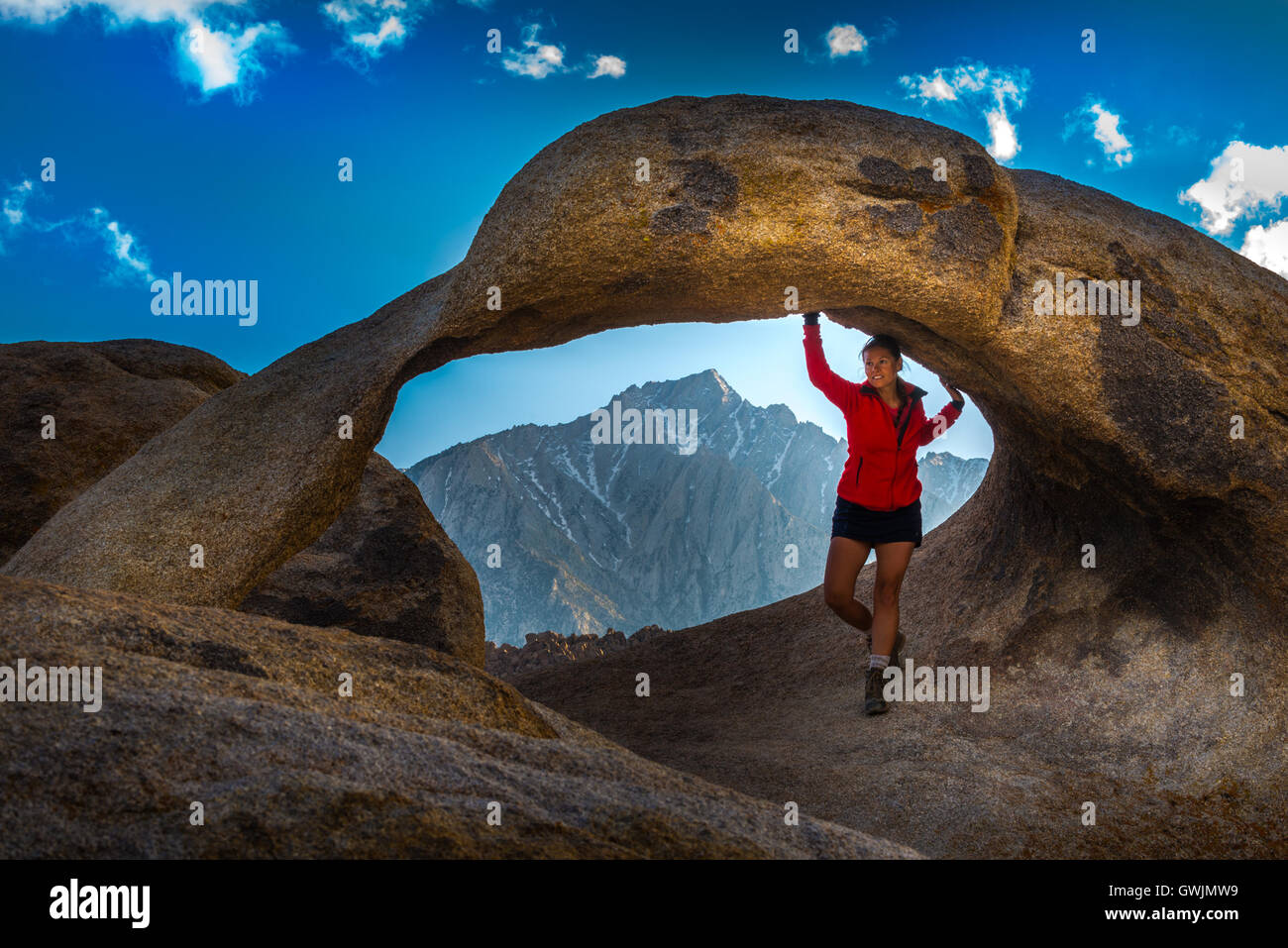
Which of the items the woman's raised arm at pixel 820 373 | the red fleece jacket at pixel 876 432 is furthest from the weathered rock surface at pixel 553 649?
the woman's raised arm at pixel 820 373

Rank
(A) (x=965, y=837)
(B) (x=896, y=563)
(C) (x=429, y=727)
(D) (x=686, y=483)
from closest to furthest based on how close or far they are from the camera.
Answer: (C) (x=429, y=727) < (A) (x=965, y=837) < (B) (x=896, y=563) < (D) (x=686, y=483)

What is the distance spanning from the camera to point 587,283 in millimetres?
6969

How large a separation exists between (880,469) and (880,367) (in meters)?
0.86

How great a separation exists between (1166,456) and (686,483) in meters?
146

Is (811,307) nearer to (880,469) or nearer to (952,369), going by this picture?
(880,469)

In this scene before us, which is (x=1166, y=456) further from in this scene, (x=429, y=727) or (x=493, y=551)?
(x=493, y=551)

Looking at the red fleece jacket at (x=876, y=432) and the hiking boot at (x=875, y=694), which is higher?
the red fleece jacket at (x=876, y=432)

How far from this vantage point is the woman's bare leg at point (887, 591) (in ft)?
24.4

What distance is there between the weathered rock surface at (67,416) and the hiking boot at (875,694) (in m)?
8.32

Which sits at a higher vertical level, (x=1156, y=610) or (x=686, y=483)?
(x=686, y=483)

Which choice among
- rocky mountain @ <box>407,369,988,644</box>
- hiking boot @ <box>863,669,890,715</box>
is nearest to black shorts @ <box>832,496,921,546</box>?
hiking boot @ <box>863,669,890,715</box>

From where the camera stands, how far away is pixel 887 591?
752 centimetres

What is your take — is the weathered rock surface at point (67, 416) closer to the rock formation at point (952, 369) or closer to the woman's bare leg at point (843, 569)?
the rock formation at point (952, 369)
